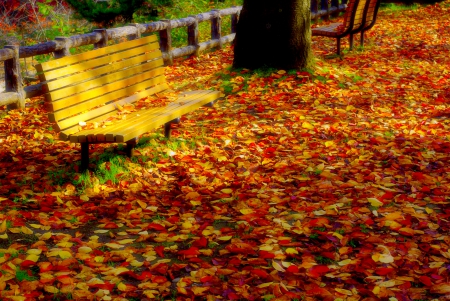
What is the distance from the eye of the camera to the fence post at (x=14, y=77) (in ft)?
22.6

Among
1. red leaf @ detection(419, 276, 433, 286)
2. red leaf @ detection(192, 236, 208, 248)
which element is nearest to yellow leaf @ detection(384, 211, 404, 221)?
red leaf @ detection(419, 276, 433, 286)

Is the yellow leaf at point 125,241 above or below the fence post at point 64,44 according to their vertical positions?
below

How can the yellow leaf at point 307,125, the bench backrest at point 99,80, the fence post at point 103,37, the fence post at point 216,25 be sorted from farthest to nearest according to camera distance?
the fence post at point 216,25 → the fence post at point 103,37 → the yellow leaf at point 307,125 → the bench backrest at point 99,80

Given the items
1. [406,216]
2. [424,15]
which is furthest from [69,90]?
[424,15]

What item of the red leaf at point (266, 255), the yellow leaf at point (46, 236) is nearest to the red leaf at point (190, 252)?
the red leaf at point (266, 255)

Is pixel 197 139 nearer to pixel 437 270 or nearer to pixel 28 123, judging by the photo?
pixel 28 123

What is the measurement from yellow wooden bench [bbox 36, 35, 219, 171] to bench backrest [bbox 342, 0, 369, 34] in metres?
4.24

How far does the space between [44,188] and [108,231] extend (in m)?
1.01

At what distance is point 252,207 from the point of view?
4.36m

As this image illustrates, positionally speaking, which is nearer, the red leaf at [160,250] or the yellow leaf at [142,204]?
the red leaf at [160,250]

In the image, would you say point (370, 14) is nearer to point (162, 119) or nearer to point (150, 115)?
point (150, 115)

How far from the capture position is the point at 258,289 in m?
3.24

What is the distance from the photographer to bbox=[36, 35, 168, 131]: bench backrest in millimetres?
4676

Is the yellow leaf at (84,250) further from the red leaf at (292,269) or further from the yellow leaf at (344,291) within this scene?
the yellow leaf at (344,291)
